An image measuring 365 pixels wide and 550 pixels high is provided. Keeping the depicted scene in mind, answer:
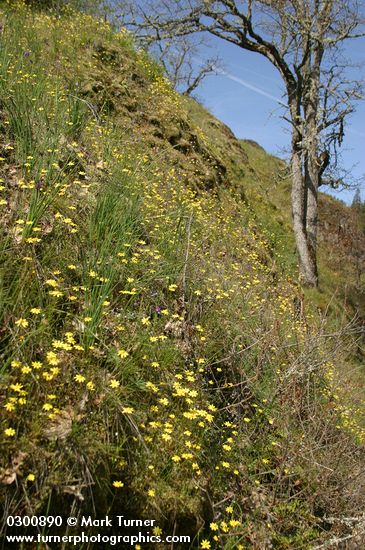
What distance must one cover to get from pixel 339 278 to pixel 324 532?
39.4ft

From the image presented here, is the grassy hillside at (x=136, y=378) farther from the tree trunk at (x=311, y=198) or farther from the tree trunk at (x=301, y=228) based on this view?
the tree trunk at (x=311, y=198)

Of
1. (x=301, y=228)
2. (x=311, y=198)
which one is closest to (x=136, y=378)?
(x=301, y=228)

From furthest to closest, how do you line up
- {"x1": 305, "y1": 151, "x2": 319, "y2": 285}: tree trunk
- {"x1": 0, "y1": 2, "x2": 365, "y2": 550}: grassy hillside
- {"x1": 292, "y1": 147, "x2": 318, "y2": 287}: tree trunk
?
{"x1": 305, "y1": 151, "x2": 319, "y2": 285}: tree trunk
{"x1": 292, "y1": 147, "x2": 318, "y2": 287}: tree trunk
{"x1": 0, "y1": 2, "x2": 365, "y2": 550}: grassy hillside

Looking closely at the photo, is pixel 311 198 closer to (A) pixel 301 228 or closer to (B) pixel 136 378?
(A) pixel 301 228

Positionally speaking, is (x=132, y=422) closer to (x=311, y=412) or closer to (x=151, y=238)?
(x=311, y=412)

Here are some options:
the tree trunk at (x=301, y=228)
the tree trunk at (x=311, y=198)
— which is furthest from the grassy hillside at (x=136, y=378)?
the tree trunk at (x=311, y=198)

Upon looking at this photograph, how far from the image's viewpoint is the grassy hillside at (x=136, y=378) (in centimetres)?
261

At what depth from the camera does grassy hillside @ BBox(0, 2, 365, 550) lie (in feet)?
8.56

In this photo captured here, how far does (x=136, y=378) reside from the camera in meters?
3.14

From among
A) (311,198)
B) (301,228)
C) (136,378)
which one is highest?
(311,198)

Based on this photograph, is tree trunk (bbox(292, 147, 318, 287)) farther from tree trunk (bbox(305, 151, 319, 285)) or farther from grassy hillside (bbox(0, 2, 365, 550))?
grassy hillside (bbox(0, 2, 365, 550))

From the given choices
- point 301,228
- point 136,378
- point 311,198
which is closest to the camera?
point 136,378

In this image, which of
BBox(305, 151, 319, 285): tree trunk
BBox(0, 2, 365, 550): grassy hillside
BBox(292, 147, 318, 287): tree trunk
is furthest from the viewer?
BBox(305, 151, 319, 285): tree trunk

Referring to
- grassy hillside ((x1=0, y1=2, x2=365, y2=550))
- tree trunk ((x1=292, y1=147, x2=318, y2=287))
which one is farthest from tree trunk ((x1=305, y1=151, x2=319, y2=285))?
grassy hillside ((x1=0, y1=2, x2=365, y2=550))
